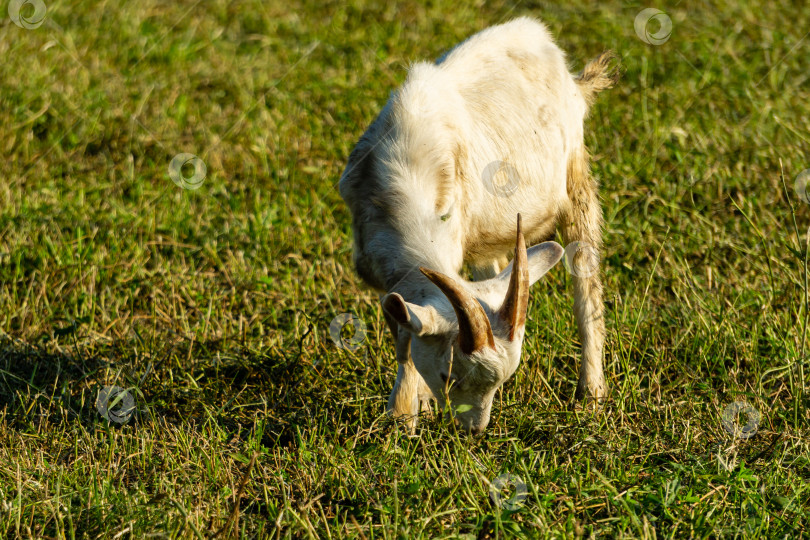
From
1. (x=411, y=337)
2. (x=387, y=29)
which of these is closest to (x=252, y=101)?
(x=387, y=29)

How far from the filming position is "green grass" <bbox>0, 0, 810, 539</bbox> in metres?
3.15

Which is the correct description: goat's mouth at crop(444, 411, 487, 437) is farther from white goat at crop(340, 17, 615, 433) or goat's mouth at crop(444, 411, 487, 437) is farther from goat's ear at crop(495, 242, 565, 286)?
goat's ear at crop(495, 242, 565, 286)

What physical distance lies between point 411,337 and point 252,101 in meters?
3.56

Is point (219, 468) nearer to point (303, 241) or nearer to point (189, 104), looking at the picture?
point (303, 241)

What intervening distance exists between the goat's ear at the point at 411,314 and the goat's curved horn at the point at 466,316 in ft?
0.40

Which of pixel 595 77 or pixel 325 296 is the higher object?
pixel 595 77

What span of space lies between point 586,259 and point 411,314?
1.48m

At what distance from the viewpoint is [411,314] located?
3074 millimetres

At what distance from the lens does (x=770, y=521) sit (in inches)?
121

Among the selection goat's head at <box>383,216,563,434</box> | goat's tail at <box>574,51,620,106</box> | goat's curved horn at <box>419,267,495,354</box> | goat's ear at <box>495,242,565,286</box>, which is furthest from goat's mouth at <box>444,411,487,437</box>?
goat's tail at <box>574,51,620,106</box>

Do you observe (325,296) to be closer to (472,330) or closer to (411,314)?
(411,314)

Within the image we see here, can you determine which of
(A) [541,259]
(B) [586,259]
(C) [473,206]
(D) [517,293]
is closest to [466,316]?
(D) [517,293]

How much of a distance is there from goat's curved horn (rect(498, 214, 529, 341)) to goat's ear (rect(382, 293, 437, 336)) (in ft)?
0.78

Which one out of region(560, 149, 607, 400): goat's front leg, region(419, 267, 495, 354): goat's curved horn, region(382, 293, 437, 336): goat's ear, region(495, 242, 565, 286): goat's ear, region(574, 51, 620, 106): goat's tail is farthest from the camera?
region(574, 51, 620, 106): goat's tail
